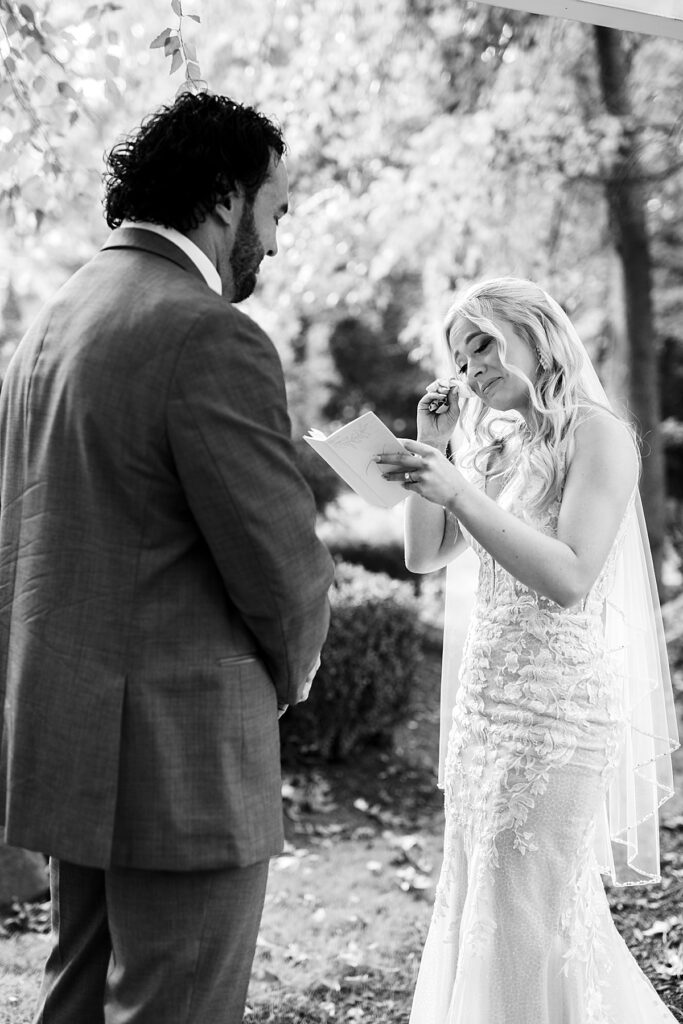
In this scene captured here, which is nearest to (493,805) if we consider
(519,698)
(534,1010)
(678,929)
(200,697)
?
(519,698)

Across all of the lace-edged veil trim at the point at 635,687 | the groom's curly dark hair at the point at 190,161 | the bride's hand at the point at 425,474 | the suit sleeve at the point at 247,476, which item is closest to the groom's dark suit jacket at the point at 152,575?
the suit sleeve at the point at 247,476

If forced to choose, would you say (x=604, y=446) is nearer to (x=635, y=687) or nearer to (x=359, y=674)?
(x=635, y=687)

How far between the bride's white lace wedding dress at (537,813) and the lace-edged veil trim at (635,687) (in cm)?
24

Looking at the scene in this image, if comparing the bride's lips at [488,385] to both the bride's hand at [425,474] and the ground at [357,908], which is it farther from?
the ground at [357,908]

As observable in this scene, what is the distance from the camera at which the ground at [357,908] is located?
360cm

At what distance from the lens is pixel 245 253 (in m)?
1.94

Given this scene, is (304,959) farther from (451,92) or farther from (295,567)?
(451,92)

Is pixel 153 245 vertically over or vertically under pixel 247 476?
over

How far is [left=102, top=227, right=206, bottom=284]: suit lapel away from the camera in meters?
1.82

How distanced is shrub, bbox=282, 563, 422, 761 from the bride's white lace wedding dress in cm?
323

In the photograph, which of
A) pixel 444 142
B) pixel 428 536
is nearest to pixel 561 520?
pixel 428 536

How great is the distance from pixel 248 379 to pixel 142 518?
0.92 ft

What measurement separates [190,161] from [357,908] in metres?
3.55

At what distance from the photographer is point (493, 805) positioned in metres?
2.47
